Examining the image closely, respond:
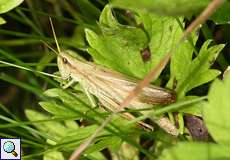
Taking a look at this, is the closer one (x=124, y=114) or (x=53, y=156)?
(x=124, y=114)

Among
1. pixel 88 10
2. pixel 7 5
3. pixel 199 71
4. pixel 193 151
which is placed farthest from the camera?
pixel 88 10

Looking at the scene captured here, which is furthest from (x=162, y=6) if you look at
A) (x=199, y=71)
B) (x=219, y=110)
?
(x=199, y=71)

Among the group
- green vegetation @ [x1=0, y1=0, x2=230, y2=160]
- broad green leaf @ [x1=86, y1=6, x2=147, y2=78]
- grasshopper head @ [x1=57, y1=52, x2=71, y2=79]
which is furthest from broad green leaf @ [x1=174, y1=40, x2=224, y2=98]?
grasshopper head @ [x1=57, y1=52, x2=71, y2=79]

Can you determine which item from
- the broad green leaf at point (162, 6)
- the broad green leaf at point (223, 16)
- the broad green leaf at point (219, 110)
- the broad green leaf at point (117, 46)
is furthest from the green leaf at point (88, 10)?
the broad green leaf at point (219, 110)

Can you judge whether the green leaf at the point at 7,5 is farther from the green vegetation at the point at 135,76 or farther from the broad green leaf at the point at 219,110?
the broad green leaf at the point at 219,110

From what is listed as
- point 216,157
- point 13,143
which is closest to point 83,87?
point 13,143

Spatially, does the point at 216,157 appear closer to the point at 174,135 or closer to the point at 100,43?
the point at 174,135

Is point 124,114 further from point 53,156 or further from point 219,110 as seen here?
point 219,110
